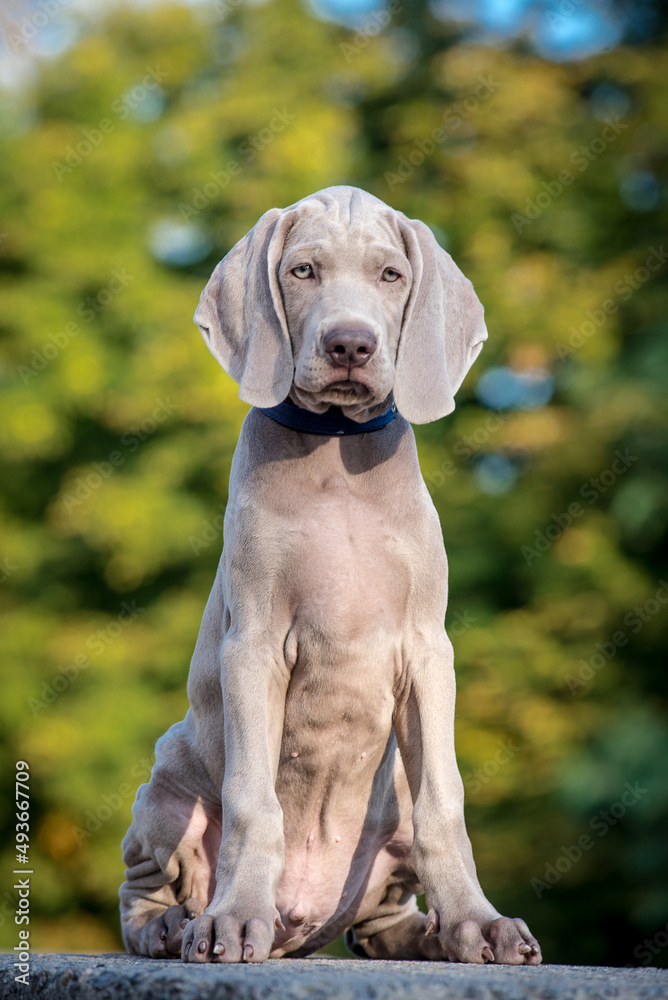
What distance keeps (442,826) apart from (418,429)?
39.0ft

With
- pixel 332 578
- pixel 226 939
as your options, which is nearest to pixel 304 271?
pixel 332 578

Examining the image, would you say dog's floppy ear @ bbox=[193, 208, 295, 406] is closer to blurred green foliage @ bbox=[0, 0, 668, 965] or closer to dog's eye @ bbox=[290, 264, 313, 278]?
dog's eye @ bbox=[290, 264, 313, 278]

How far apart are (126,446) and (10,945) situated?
22.1 feet

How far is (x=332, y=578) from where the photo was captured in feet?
12.8

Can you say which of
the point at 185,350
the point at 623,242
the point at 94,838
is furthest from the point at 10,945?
the point at 623,242

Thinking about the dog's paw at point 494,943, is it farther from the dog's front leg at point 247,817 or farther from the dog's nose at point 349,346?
the dog's nose at point 349,346

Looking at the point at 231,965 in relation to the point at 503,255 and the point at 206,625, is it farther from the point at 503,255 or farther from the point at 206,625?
the point at 503,255

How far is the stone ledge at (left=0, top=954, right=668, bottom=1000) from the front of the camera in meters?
2.79

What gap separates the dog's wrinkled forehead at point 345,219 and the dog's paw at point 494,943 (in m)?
2.21

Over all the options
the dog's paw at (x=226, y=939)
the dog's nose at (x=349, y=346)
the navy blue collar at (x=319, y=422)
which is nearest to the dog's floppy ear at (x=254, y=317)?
the navy blue collar at (x=319, y=422)

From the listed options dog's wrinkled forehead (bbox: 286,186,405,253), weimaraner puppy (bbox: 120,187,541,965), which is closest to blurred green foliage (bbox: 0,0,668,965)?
weimaraner puppy (bbox: 120,187,541,965)

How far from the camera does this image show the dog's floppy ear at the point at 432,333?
12.9 ft

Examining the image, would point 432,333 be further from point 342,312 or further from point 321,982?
point 321,982

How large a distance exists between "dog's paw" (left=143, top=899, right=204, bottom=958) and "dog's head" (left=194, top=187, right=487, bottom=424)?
1.78 m
